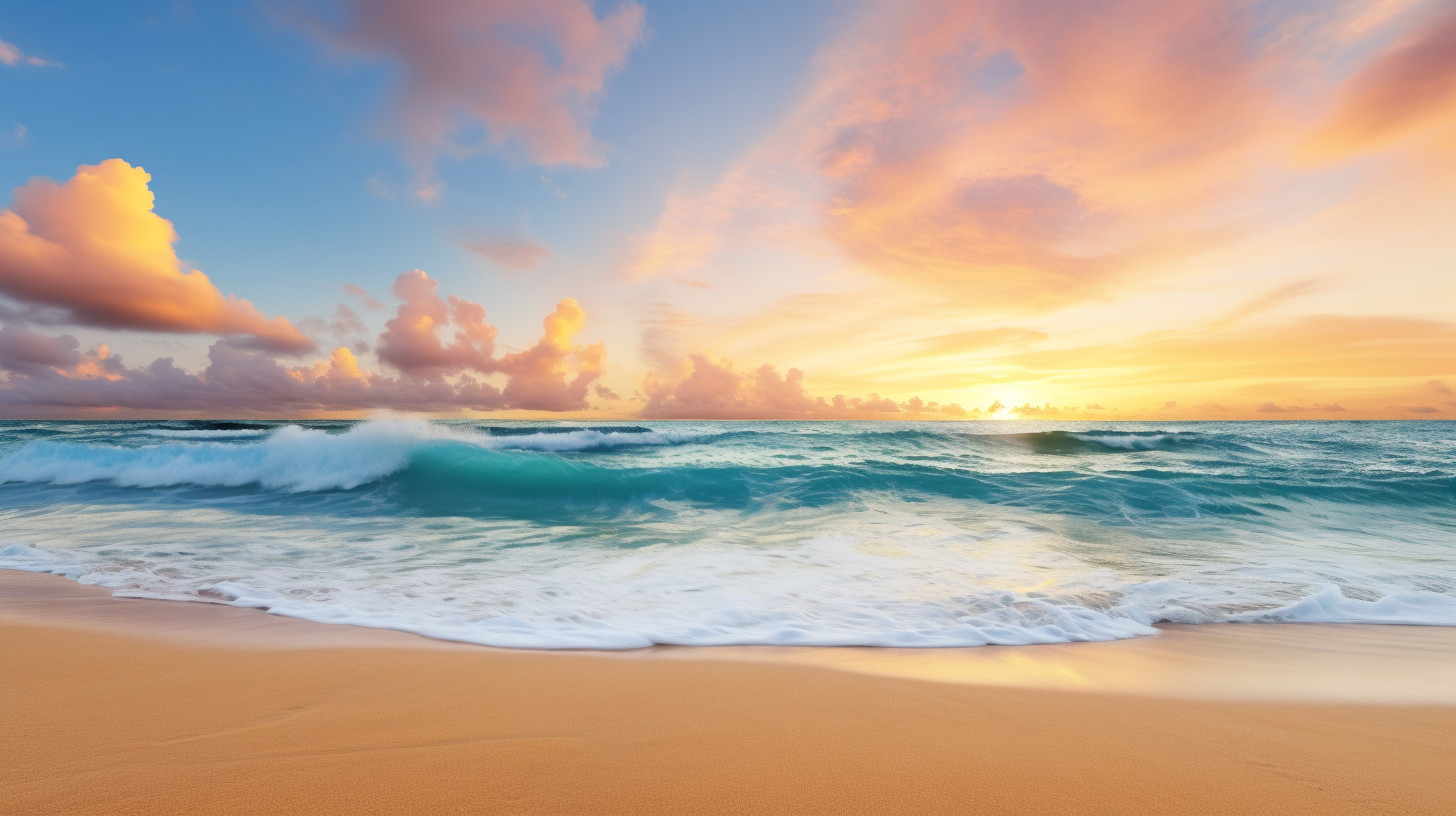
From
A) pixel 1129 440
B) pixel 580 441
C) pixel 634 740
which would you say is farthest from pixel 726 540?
pixel 1129 440

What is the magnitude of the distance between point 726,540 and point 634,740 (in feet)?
16.9

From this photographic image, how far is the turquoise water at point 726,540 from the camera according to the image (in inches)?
155

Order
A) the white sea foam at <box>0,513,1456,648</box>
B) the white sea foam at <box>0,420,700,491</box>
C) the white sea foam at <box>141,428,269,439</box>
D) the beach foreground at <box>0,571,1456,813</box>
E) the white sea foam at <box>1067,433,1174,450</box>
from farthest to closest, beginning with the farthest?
the white sea foam at <box>141,428,269,439</box> < the white sea foam at <box>1067,433,1174,450</box> < the white sea foam at <box>0,420,700,491</box> < the white sea foam at <box>0,513,1456,648</box> < the beach foreground at <box>0,571,1456,813</box>

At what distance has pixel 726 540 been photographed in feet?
23.3

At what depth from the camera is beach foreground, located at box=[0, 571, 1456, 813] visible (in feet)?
5.30

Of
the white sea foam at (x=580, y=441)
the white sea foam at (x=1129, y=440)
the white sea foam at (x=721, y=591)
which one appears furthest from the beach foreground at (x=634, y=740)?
the white sea foam at (x=1129, y=440)

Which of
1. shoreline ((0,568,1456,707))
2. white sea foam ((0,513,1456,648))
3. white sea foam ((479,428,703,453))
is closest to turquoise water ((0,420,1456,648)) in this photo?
white sea foam ((0,513,1456,648))

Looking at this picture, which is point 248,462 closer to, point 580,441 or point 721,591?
point 580,441

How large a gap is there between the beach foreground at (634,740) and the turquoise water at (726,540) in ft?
2.47

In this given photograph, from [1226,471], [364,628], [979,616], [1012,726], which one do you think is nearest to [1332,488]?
[1226,471]

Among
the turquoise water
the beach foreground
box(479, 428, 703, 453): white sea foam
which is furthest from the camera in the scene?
box(479, 428, 703, 453): white sea foam

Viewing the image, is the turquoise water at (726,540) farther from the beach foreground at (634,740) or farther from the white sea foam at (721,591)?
the beach foreground at (634,740)

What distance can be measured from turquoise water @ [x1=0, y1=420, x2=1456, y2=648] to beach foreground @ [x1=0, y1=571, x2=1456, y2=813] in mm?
752

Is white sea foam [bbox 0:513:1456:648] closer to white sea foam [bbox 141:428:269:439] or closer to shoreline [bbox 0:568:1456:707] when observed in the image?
shoreline [bbox 0:568:1456:707]
